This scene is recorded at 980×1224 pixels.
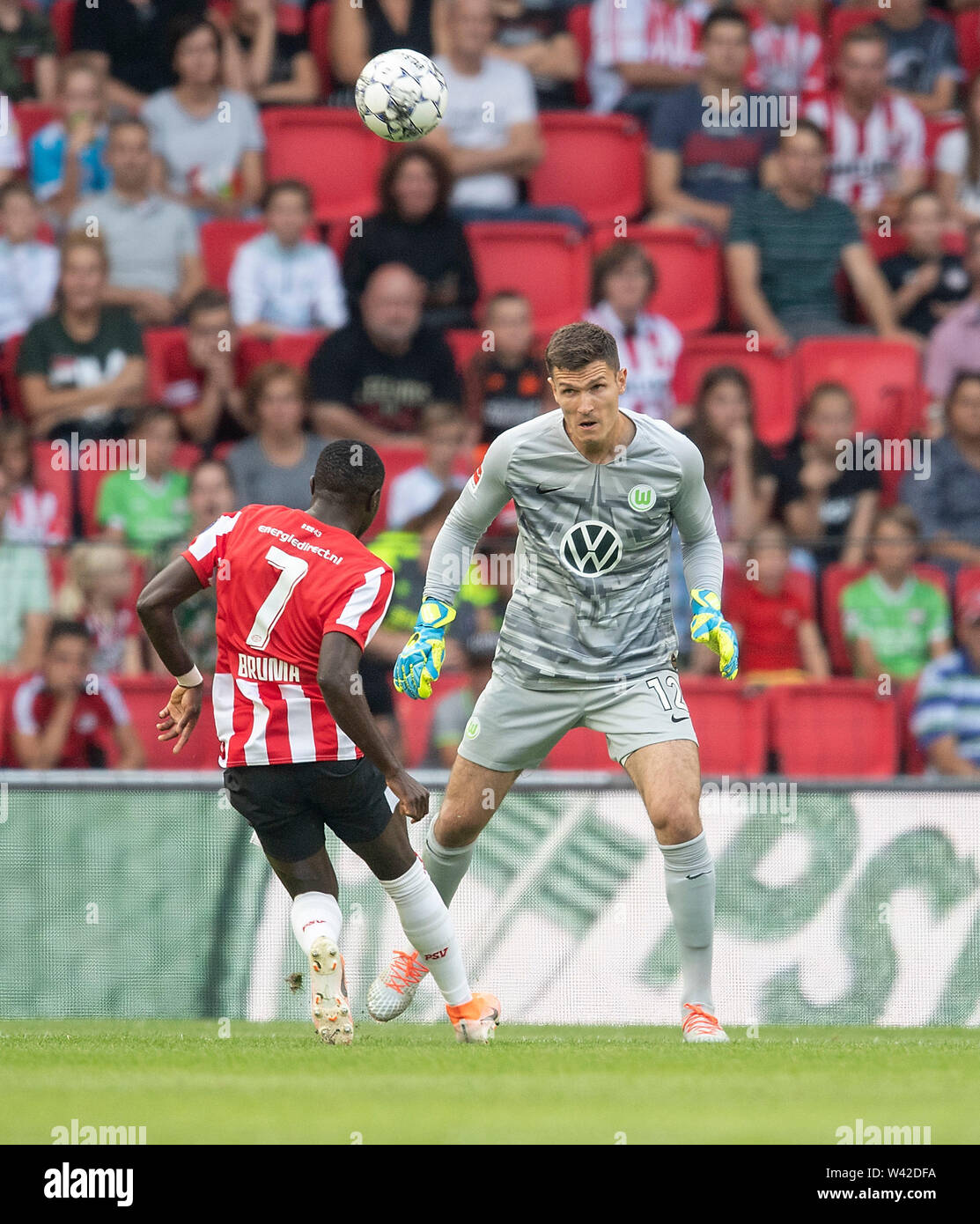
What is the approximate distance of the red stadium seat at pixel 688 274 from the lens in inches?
518

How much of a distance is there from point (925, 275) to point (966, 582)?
12.8 feet

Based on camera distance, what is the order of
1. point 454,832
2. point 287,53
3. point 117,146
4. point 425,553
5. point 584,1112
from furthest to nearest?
point 287,53 → point 117,146 → point 425,553 → point 454,832 → point 584,1112

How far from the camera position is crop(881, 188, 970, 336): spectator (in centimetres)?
1306

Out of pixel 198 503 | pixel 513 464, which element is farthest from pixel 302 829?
pixel 198 503

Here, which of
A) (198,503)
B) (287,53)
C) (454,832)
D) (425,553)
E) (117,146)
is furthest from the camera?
(287,53)

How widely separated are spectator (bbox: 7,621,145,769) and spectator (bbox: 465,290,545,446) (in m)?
3.25

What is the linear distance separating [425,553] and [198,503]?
1.71 m

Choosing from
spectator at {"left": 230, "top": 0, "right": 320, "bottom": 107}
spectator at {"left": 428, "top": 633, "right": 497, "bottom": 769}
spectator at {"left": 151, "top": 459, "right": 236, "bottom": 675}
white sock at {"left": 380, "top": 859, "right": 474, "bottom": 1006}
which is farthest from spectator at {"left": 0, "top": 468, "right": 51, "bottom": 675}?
spectator at {"left": 230, "top": 0, "right": 320, "bottom": 107}

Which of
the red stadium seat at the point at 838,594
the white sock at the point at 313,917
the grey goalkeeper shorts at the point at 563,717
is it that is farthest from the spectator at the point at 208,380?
the white sock at the point at 313,917

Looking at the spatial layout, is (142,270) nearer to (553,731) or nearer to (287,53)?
(287,53)

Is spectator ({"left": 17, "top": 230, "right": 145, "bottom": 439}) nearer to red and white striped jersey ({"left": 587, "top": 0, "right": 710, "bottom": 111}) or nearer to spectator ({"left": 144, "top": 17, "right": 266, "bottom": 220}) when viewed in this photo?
spectator ({"left": 144, "top": 17, "right": 266, "bottom": 220})

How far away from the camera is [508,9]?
1423cm

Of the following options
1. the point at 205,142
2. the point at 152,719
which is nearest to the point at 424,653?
the point at 152,719

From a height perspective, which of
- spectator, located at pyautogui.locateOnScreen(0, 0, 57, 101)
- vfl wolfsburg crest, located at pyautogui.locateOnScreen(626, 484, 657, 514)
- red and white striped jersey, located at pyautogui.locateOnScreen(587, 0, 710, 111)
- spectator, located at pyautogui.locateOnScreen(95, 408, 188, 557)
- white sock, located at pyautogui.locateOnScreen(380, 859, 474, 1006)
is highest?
red and white striped jersey, located at pyautogui.locateOnScreen(587, 0, 710, 111)
